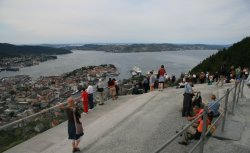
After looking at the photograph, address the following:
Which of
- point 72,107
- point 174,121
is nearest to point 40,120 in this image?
point 72,107

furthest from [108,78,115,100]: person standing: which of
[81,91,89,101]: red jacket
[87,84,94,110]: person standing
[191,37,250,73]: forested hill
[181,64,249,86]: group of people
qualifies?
[191,37,250,73]: forested hill

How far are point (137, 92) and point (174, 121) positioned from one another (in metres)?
7.17

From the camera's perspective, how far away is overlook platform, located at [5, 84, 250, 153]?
21.7 ft

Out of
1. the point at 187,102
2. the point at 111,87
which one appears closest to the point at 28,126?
the point at 187,102

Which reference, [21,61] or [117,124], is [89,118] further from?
[21,61]

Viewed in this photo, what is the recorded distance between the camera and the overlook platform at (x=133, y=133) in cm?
660

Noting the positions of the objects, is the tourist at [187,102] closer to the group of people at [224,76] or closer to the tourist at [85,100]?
the tourist at [85,100]

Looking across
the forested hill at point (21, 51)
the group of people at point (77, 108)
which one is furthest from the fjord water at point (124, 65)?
the group of people at point (77, 108)

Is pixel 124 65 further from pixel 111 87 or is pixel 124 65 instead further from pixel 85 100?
pixel 85 100

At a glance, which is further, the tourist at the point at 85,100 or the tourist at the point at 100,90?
the tourist at the point at 100,90

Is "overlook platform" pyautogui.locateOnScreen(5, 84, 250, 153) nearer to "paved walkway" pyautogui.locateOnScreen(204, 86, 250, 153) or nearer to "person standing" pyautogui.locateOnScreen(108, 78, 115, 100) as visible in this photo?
"paved walkway" pyautogui.locateOnScreen(204, 86, 250, 153)

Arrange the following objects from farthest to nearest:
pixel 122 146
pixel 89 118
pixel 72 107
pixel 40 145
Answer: pixel 89 118 → pixel 40 145 → pixel 122 146 → pixel 72 107

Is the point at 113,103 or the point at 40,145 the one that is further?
the point at 113,103

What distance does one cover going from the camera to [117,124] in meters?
9.02
